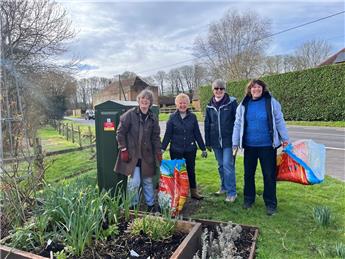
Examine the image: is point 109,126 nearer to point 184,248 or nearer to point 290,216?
point 184,248

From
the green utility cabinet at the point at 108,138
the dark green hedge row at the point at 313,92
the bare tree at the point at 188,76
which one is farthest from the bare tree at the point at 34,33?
the bare tree at the point at 188,76

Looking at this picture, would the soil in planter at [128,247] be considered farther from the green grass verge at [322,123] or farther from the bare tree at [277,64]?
the bare tree at [277,64]

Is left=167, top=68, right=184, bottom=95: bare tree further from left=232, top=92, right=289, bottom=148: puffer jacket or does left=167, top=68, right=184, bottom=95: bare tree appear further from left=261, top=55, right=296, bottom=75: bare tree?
left=232, top=92, right=289, bottom=148: puffer jacket

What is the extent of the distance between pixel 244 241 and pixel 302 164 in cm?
139

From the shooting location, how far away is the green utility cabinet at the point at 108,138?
4312 millimetres

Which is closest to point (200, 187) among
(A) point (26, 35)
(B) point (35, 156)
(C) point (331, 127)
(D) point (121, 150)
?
(D) point (121, 150)

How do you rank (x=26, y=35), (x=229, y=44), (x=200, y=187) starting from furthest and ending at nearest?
(x=229, y=44)
(x=26, y=35)
(x=200, y=187)

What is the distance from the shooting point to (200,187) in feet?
17.6

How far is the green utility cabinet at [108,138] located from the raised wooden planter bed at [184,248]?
5.30ft

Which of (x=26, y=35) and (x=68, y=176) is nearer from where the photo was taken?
(x=68, y=176)

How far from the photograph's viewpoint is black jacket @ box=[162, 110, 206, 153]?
14.6 feet

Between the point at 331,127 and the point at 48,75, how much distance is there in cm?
1399

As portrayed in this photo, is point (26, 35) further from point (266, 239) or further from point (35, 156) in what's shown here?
point (266, 239)

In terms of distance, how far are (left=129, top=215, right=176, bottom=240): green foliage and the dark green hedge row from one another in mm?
15713
